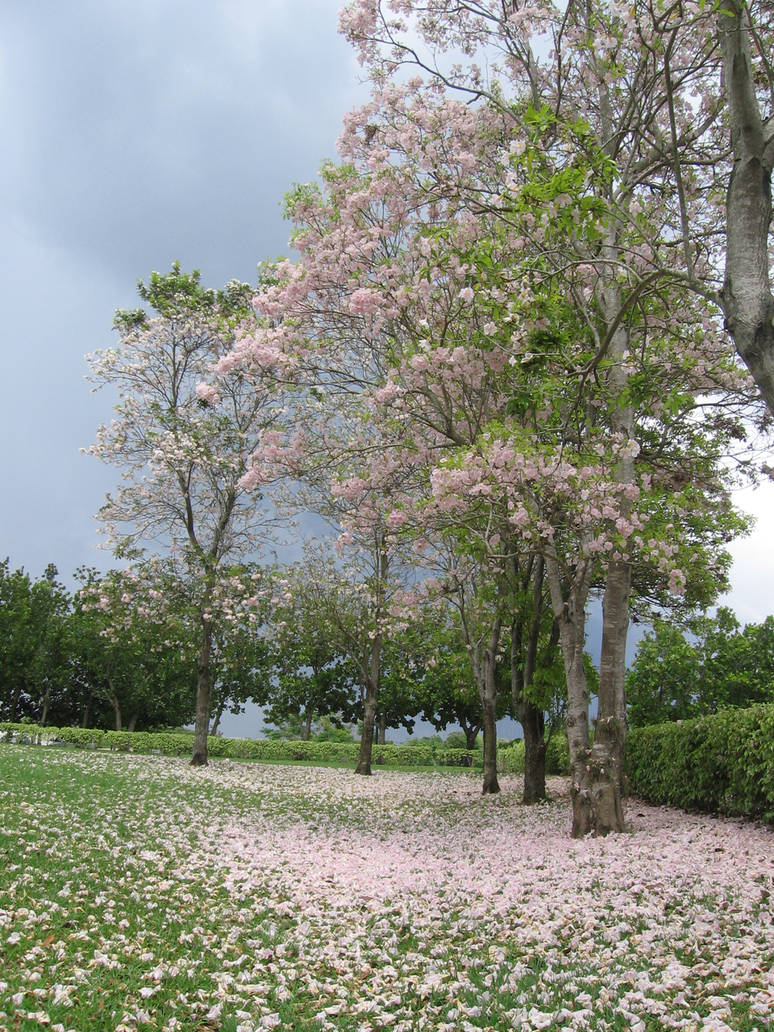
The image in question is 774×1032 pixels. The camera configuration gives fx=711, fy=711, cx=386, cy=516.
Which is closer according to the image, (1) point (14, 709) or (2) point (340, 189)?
(2) point (340, 189)

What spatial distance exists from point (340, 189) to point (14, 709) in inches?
1737

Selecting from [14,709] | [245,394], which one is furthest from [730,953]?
[14,709]

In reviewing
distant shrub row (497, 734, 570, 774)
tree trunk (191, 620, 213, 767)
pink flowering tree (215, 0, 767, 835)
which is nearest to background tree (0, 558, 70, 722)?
Result: tree trunk (191, 620, 213, 767)

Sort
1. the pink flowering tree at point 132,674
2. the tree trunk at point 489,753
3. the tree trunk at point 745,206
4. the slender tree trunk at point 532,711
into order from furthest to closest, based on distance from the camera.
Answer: the pink flowering tree at point 132,674 < the tree trunk at point 489,753 < the slender tree trunk at point 532,711 < the tree trunk at point 745,206

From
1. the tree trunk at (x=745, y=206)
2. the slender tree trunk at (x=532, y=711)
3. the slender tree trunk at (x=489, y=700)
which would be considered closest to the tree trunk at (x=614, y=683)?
the slender tree trunk at (x=532, y=711)

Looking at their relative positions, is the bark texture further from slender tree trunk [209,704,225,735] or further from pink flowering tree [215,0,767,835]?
slender tree trunk [209,704,225,735]

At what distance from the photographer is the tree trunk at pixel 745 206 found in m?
5.47

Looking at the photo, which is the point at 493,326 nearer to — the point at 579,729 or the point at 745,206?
the point at 745,206

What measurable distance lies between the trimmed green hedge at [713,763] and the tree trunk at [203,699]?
523 inches

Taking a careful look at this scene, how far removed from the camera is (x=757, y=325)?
539 centimetres

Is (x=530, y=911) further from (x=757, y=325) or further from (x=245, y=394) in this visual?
(x=245, y=394)

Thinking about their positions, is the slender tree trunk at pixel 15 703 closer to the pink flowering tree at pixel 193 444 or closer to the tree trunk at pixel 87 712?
the tree trunk at pixel 87 712

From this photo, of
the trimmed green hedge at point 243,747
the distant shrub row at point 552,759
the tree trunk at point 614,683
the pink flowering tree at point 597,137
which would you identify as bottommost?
the trimmed green hedge at point 243,747

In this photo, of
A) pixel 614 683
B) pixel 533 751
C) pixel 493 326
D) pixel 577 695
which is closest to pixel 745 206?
pixel 493 326
